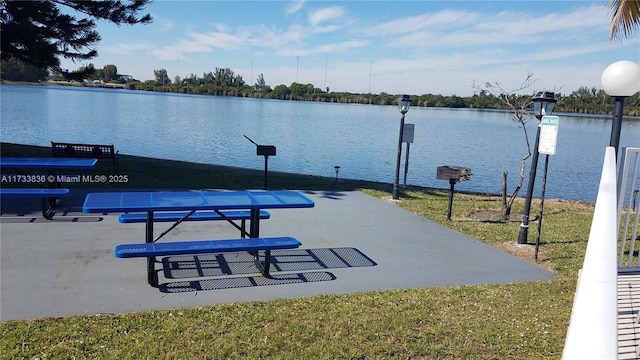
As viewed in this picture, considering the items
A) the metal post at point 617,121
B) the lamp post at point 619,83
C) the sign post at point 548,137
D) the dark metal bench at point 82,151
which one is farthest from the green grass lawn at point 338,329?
the dark metal bench at point 82,151

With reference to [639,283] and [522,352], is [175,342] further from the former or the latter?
[639,283]

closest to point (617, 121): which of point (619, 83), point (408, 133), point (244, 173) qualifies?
point (619, 83)

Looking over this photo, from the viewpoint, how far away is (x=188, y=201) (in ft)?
15.2

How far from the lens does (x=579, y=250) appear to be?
21.2 feet

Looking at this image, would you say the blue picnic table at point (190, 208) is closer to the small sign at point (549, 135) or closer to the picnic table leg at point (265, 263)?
the picnic table leg at point (265, 263)

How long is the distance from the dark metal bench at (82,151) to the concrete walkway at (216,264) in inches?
92.8

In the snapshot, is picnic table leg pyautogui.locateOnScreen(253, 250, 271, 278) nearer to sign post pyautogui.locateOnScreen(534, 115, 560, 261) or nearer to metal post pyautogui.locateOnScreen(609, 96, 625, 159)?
metal post pyautogui.locateOnScreen(609, 96, 625, 159)

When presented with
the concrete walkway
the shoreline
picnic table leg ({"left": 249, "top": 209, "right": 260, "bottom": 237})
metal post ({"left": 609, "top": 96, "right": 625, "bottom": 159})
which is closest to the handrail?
metal post ({"left": 609, "top": 96, "right": 625, "bottom": 159})

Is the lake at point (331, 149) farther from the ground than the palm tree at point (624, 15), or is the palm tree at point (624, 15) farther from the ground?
the palm tree at point (624, 15)

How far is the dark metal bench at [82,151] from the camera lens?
30.8ft

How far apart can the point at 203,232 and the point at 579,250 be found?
17.5 ft

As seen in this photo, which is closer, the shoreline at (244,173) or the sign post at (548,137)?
the sign post at (548,137)

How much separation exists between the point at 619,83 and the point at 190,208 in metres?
3.96

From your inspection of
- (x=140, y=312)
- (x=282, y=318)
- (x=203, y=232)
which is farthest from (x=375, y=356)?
(x=203, y=232)
